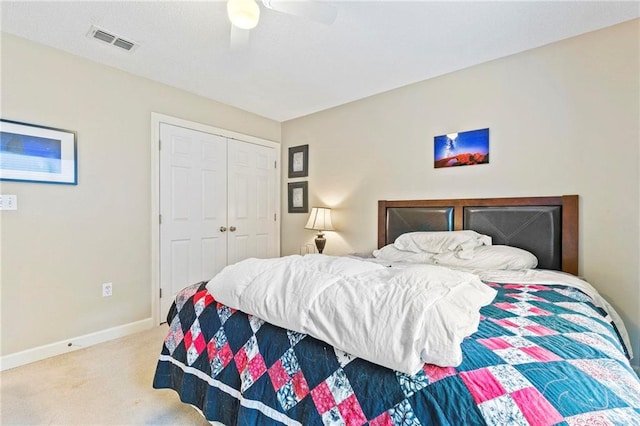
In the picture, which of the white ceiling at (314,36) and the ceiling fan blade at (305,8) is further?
the white ceiling at (314,36)

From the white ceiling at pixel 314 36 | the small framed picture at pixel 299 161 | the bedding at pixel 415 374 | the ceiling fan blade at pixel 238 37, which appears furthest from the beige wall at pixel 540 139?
the ceiling fan blade at pixel 238 37

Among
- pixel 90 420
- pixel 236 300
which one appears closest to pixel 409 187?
pixel 236 300

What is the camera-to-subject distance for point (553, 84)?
7.78ft

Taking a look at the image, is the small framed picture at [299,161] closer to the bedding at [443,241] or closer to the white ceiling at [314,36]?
the white ceiling at [314,36]

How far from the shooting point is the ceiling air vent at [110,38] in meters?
2.25

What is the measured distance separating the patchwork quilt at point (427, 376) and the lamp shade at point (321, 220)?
2173 millimetres

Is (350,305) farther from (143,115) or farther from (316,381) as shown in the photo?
(143,115)

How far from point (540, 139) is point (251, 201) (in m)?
3.16

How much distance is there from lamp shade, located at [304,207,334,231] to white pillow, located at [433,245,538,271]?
1609mm

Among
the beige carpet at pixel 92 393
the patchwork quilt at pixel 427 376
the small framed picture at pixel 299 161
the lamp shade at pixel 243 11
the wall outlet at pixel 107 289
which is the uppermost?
the lamp shade at pixel 243 11

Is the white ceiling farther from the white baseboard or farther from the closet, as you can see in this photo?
the white baseboard

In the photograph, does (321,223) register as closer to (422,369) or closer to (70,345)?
(70,345)

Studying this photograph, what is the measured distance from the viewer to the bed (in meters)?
0.75

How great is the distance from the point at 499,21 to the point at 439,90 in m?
0.86
